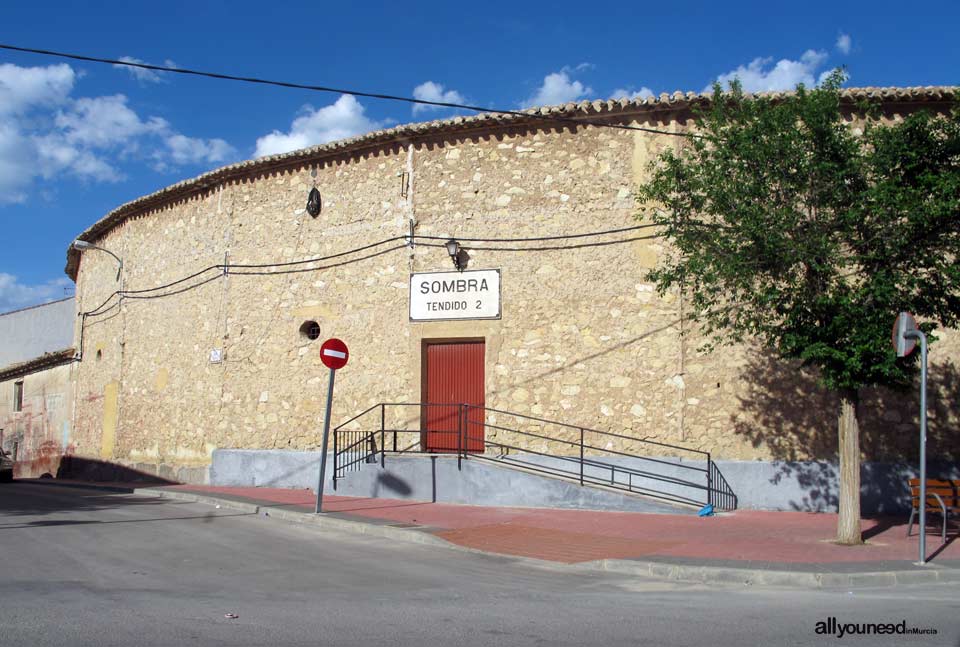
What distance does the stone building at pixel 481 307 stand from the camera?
13.5 meters

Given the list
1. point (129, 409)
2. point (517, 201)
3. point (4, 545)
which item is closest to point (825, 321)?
point (517, 201)

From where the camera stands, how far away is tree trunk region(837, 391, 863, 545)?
32.6 ft

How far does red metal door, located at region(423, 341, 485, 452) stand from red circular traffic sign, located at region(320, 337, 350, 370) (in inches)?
112

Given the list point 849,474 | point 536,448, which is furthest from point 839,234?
point 536,448

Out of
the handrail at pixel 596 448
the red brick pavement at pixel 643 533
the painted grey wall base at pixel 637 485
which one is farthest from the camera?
the handrail at pixel 596 448

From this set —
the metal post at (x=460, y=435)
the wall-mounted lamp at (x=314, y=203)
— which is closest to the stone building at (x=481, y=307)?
the wall-mounted lamp at (x=314, y=203)

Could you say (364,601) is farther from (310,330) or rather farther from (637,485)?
(310,330)

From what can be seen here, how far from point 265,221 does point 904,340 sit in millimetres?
12902

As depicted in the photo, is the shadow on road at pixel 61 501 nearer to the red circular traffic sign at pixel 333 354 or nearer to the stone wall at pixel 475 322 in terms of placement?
the stone wall at pixel 475 322

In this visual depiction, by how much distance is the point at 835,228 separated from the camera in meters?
9.88

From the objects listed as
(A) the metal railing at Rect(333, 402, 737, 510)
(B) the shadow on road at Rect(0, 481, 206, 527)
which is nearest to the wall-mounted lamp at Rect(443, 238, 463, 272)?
(A) the metal railing at Rect(333, 402, 737, 510)

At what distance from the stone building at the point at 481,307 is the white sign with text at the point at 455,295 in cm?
4

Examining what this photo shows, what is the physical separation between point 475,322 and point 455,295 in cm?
63

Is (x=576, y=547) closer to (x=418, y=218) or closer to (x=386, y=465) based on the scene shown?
(x=386, y=465)
